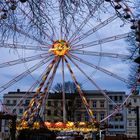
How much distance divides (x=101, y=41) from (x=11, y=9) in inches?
1168

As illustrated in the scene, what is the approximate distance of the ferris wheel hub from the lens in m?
38.3

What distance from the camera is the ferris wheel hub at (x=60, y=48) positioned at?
3831 centimetres

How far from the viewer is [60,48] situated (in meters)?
38.4

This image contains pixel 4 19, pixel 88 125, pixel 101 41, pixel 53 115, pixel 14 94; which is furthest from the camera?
pixel 14 94

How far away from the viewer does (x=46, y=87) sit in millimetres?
39656

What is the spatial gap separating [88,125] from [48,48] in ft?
30.5

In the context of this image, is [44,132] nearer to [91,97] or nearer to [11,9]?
[11,9]

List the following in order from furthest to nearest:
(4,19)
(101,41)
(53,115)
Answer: (53,115)
(101,41)
(4,19)

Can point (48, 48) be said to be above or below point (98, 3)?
above

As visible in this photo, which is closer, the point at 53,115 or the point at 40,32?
the point at 40,32

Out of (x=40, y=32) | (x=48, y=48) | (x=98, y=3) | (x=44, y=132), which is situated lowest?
(x=44, y=132)

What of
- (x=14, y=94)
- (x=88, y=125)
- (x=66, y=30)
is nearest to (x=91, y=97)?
(x=14, y=94)

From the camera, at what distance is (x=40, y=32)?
9.12 metres

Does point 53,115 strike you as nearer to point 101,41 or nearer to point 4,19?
point 101,41
